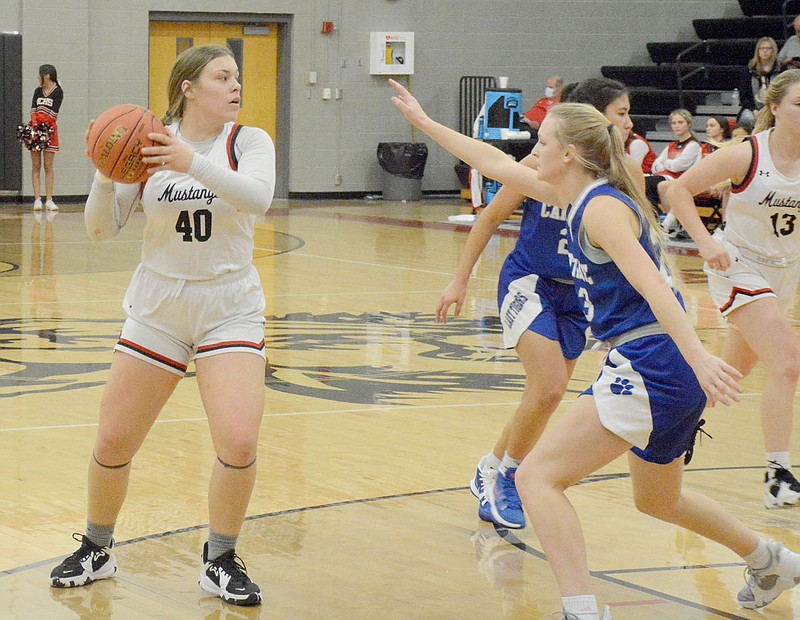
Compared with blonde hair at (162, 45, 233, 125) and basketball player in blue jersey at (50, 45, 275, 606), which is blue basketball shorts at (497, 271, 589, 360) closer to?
basketball player in blue jersey at (50, 45, 275, 606)

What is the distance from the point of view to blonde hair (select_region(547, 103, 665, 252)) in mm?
3328

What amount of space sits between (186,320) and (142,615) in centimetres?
80

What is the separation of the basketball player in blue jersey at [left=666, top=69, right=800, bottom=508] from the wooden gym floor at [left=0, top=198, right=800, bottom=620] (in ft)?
1.15

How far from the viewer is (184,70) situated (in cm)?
368

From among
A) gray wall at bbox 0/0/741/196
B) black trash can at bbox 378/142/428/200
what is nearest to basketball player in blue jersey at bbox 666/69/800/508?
gray wall at bbox 0/0/741/196

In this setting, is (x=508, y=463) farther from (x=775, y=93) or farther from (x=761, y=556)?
(x=775, y=93)

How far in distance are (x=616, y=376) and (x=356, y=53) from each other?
1645 cm

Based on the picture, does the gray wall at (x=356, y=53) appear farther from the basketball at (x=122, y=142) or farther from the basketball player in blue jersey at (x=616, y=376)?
the basketball player in blue jersey at (x=616, y=376)

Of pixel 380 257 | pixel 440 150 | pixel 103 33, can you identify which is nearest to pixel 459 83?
pixel 440 150

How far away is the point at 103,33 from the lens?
17578mm

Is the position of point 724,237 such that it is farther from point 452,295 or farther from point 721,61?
point 721,61

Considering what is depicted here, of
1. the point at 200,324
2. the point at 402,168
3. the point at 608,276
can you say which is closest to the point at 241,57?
the point at 402,168

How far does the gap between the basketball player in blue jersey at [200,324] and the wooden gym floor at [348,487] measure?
20 centimetres

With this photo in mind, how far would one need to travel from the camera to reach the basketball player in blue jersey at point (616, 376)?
10.2 feet
